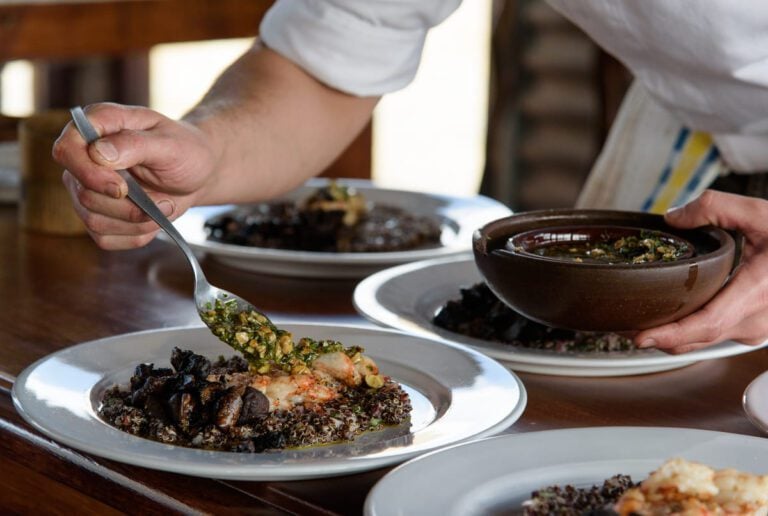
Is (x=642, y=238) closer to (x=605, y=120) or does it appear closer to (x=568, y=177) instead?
(x=605, y=120)

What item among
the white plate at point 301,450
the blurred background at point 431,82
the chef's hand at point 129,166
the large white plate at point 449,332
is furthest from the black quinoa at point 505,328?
the blurred background at point 431,82

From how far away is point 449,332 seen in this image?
1.43m

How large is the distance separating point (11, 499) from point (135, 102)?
3.97 m

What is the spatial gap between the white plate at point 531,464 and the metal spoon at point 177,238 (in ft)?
1.23

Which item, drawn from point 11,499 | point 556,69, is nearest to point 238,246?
point 11,499

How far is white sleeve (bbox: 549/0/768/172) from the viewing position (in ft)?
5.29

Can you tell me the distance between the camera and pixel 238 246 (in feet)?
5.87

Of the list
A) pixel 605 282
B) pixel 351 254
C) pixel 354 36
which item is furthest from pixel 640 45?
pixel 605 282

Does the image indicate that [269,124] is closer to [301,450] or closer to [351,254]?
[351,254]

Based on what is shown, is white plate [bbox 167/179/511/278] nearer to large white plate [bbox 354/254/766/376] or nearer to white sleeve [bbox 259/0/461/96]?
large white plate [bbox 354/254/766/376]

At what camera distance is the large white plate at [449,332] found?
1326 millimetres

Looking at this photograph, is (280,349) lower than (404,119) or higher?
higher

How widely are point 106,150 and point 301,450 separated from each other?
0.44 metres

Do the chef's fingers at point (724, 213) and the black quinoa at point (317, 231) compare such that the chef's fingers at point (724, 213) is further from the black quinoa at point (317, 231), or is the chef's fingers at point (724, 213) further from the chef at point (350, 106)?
the black quinoa at point (317, 231)
